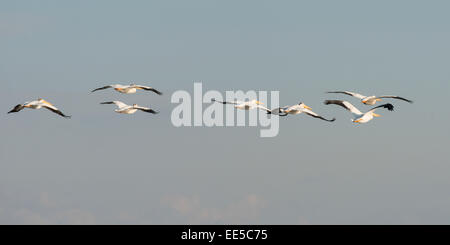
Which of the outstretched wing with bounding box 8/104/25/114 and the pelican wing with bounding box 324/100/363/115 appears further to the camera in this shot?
the pelican wing with bounding box 324/100/363/115

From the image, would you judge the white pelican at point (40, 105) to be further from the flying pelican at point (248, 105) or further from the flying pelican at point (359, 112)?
the flying pelican at point (359, 112)

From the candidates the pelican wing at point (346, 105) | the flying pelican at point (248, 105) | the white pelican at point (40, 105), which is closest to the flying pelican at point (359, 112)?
the pelican wing at point (346, 105)

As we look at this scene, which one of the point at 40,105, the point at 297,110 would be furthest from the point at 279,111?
the point at 40,105

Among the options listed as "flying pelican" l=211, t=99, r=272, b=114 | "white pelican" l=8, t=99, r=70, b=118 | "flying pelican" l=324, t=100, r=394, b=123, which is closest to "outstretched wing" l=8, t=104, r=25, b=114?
"white pelican" l=8, t=99, r=70, b=118

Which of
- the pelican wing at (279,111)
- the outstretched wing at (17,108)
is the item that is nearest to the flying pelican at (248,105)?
the pelican wing at (279,111)

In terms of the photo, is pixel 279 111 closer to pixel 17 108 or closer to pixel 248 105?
pixel 248 105

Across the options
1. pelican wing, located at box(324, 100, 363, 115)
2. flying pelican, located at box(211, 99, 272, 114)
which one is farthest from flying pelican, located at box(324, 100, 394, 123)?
flying pelican, located at box(211, 99, 272, 114)

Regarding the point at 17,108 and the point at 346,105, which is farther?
the point at 346,105

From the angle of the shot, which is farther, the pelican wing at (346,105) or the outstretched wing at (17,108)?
the pelican wing at (346,105)

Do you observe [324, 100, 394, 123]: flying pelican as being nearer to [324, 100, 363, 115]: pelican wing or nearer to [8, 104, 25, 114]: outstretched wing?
[324, 100, 363, 115]: pelican wing
